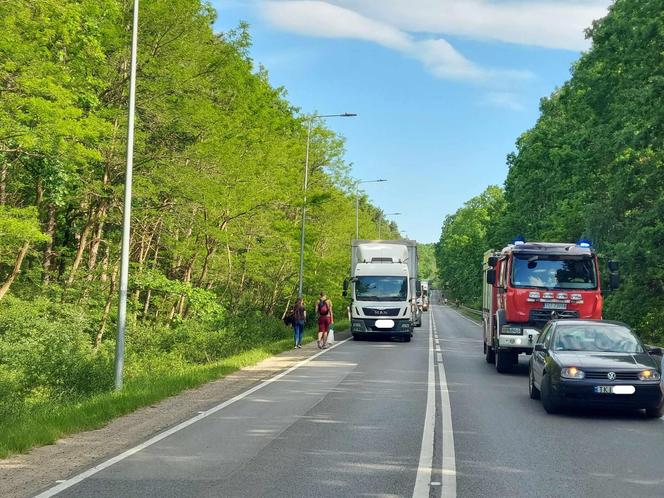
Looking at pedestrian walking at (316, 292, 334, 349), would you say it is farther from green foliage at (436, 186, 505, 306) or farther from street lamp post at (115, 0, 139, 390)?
green foliage at (436, 186, 505, 306)

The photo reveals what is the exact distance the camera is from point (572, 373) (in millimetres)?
11805

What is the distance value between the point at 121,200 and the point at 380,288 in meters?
11.3

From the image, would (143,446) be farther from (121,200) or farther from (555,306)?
(121,200)

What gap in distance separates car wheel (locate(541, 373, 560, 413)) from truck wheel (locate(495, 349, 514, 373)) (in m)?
6.65

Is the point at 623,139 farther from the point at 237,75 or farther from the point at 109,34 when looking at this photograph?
the point at 109,34

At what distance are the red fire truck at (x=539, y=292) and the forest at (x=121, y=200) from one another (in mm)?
6589

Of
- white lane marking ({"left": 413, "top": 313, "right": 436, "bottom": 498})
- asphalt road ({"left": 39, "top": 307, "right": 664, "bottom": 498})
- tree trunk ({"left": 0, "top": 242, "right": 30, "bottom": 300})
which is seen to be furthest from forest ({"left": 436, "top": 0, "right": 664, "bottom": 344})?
tree trunk ({"left": 0, "top": 242, "right": 30, "bottom": 300})

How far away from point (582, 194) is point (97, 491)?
40123mm

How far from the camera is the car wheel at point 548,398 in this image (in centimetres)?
1209

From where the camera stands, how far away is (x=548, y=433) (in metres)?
10.6

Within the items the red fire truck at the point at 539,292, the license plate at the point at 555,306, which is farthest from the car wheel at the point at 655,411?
the license plate at the point at 555,306

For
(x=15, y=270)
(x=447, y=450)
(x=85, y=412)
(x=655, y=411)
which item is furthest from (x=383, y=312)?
(x=447, y=450)

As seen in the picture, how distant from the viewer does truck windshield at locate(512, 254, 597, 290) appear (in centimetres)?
1873

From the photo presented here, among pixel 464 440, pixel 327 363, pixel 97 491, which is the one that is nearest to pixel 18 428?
pixel 97 491
